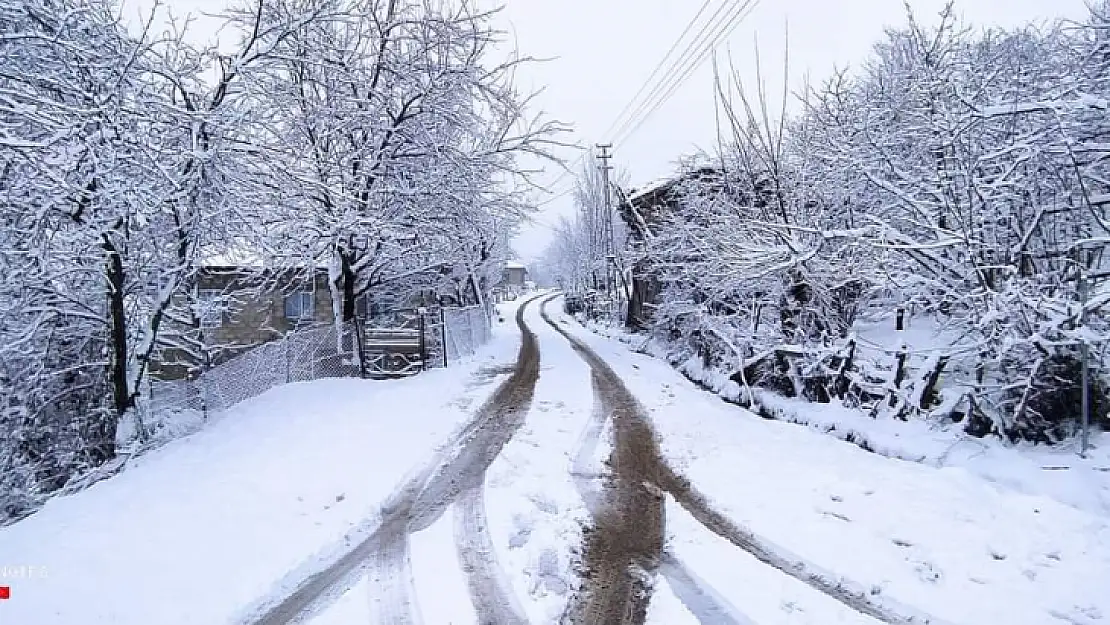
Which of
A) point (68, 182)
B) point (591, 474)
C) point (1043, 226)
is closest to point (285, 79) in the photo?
point (68, 182)

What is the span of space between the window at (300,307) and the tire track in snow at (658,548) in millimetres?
16566

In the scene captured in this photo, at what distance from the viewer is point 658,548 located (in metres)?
5.00

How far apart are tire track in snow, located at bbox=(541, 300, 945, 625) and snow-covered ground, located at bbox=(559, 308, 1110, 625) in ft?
0.37

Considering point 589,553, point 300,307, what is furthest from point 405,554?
point 300,307

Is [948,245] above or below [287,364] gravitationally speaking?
above

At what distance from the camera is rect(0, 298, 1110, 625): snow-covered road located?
3.99 metres

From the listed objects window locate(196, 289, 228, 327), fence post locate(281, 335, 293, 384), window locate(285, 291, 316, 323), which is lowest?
fence post locate(281, 335, 293, 384)

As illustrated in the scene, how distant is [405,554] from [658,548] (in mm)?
1989

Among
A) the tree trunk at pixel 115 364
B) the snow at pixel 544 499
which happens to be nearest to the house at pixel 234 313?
the tree trunk at pixel 115 364

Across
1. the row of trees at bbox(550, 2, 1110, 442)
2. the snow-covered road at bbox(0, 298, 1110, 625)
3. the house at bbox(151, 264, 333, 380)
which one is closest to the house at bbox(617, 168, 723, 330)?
the row of trees at bbox(550, 2, 1110, 442)

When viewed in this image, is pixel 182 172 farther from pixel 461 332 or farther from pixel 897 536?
pixel 461 332

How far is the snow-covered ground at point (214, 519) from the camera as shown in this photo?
13.1 ft

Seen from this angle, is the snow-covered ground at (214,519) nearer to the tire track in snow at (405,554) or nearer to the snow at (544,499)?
the tire track in snow at (405,554)

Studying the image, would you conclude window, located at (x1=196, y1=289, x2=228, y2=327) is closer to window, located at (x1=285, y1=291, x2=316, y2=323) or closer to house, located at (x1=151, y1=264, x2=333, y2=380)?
house, located at (x1=151, y1=264, x2=333, y2=380)
